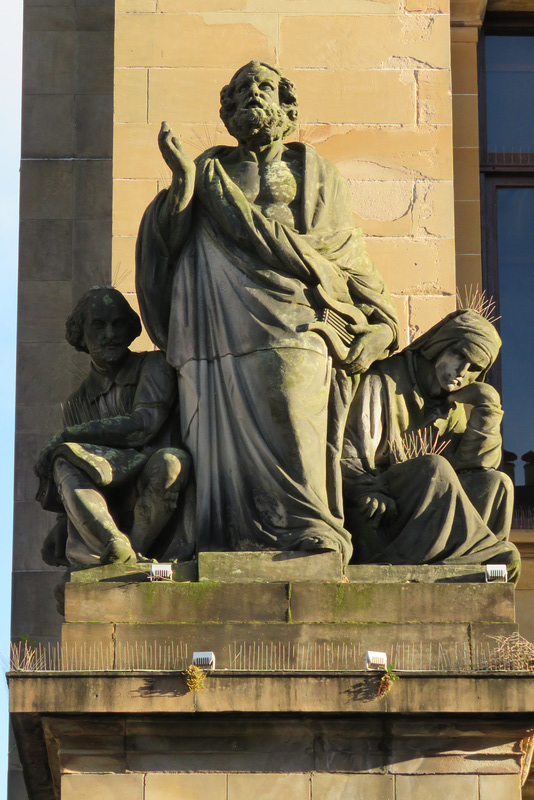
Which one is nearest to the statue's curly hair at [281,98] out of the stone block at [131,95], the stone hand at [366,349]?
the stone hand at [366,349]

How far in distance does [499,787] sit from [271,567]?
2.05 meters

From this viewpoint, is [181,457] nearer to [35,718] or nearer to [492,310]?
[35,718]

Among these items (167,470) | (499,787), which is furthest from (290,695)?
(167,470)

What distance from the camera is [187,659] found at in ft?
49.0

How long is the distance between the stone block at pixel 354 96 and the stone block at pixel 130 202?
147cm

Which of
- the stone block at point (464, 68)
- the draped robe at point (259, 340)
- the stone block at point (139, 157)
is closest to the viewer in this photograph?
the draped robe at point (259, 340)

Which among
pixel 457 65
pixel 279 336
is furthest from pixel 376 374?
pixel 457 65

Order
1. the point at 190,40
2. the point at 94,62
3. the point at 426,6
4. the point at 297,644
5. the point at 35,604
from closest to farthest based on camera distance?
the point at 297,644, the point at 190,40, the point at 426,6, the point at 35,604, the point at 94,62

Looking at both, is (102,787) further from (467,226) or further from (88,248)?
(467,226)

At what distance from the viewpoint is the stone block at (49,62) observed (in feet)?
73.4

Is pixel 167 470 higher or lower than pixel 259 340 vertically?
lower

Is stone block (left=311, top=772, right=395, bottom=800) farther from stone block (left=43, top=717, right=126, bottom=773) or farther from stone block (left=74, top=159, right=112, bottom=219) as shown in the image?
stone block (left=74, top=159, right=112, bottom=219)

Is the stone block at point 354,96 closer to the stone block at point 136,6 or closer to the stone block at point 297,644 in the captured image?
the stone block at point 136,6

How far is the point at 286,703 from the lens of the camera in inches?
575
